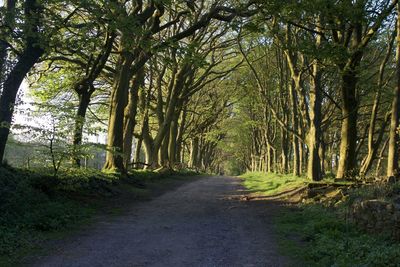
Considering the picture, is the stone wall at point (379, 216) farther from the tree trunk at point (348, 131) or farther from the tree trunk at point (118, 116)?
the tree trunk at point (118, 116)

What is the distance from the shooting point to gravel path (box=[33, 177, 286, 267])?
7.71 metres

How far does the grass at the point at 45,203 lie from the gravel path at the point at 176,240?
2.27 feet

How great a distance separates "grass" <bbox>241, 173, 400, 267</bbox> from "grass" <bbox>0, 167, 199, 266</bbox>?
199 inches

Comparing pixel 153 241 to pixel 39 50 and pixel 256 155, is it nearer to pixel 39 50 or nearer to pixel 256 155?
pixel 39 50

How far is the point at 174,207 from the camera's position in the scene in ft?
48.1

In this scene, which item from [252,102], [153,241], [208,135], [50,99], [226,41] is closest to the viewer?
[153,241]

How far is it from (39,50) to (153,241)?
7068 mm

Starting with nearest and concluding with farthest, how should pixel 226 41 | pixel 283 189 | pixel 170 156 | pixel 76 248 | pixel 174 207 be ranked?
pixel 76 248, pixel 174 207, pixel 283 189, pixel 226 41, pixel 170 156

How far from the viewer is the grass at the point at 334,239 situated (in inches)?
280

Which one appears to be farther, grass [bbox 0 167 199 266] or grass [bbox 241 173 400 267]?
grass [bbox 0 167 199 266]

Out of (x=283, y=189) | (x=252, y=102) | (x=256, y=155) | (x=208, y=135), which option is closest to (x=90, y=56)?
(x=283, y=189)

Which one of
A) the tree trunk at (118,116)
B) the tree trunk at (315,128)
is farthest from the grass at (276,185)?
the tree trunk at (118,116)

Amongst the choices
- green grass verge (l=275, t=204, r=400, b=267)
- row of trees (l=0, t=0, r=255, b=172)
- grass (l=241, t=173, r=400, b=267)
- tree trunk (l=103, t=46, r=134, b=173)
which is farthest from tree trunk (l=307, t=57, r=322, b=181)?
tree trunk (l=103, t=46, r=134, b=173)

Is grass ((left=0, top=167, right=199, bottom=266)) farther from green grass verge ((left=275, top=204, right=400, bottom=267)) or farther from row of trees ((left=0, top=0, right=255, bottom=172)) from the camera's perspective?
green grass verge ((left=275, top=204, right=400, bottom=267))
